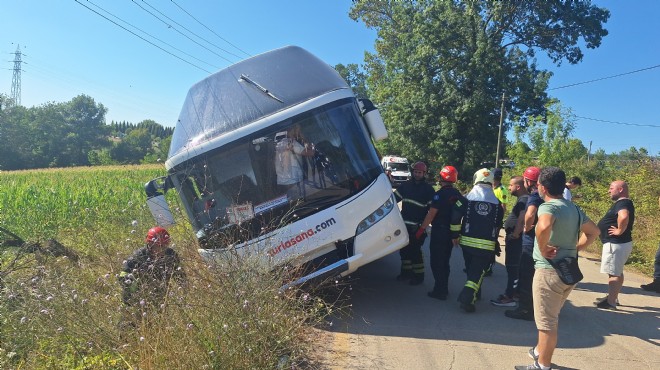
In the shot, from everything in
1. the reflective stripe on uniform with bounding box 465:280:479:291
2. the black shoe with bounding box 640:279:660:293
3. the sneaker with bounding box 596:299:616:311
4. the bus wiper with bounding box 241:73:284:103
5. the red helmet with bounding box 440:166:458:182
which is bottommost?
the sneaker with bounding box 596:299:616:311

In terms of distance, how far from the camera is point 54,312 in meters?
3.15

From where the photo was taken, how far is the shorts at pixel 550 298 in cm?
341

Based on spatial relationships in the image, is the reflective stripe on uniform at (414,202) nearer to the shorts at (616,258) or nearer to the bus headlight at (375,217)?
the bus headlight at (375,217)

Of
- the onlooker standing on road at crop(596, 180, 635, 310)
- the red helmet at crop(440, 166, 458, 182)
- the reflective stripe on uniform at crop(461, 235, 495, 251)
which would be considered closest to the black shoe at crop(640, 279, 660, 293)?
the onlooker standing on road at crop(596, 180, 635, 310)

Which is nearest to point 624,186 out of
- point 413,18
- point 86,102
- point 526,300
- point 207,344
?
point 526,300

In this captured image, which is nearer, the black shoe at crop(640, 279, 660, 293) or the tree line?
the black shoe at crop(640, 279, 660, 293)

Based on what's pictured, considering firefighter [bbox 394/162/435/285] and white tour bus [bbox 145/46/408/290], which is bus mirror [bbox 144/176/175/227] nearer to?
white tour bus [bbox 145/46/408/290]

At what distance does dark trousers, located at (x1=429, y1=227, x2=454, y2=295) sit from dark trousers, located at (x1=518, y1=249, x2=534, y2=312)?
93 centimetres

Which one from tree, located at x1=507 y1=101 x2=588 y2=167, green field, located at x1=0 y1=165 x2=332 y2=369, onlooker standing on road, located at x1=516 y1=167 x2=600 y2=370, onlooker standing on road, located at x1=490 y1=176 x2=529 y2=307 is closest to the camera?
green field, located at x1=0 y1=165 x2=332 y2=369

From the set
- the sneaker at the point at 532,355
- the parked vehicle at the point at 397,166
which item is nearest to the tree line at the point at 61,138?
the parked vehicle at the point at 397,166

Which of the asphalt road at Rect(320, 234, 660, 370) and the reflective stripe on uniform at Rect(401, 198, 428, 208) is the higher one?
the reflective stripe on uniform at Rect(401, 198, 428, 208)

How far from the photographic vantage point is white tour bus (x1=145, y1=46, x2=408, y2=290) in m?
4.44

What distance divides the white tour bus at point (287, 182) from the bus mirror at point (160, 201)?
1cm

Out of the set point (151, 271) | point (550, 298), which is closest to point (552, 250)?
point (550, 298)
